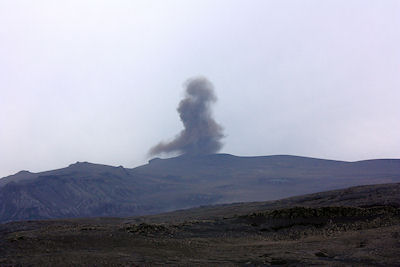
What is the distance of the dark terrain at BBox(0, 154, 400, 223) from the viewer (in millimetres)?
111938

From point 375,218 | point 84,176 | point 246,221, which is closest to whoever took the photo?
point 375,218

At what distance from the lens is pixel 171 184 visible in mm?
144625

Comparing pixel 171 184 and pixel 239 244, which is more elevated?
pixel 171 184

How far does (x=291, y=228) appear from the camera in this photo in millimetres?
23562

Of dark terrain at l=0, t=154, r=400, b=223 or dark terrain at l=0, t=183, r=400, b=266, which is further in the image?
dark terrain at l=0, t=154, r=400, b=223

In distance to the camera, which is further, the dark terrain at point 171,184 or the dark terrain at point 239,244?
the dark terrain at point 171,184

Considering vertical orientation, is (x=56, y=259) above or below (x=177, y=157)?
below

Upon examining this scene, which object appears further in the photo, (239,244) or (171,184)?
(171,184)

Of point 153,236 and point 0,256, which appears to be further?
point 153,236

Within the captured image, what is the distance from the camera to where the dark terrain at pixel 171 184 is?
367ft

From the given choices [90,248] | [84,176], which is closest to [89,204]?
[84,176]

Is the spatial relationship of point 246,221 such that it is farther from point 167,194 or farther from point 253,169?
point 253,169

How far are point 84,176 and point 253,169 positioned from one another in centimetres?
6976

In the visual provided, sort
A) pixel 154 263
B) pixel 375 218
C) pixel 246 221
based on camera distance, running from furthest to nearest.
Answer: pixel 246 221 < pixel 375 218 < pixel 154 263
